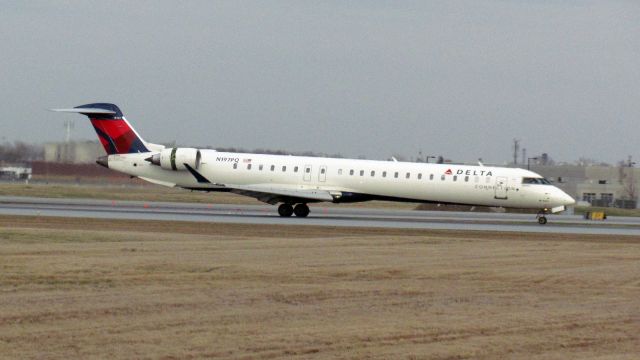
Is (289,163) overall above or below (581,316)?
above

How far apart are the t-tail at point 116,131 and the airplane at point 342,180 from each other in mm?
1229

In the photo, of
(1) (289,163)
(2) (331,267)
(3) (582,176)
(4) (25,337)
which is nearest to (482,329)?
(4) (25,337)

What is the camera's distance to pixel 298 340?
50.5 ft

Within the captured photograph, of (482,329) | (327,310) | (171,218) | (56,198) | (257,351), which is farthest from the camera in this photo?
(56,198)

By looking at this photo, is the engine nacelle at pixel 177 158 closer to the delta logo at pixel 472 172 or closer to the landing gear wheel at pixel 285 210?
the landing gear wheel at pixel 285 210

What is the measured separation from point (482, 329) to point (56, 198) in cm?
5462

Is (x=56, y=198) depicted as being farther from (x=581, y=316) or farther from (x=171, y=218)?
(x=581, y=316)

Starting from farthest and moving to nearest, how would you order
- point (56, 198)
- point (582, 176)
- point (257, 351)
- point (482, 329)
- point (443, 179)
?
point (582, 176) → point (56, 198) → point (443, 179) → point (482, 329) → point (257, 351)

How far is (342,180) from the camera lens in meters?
49.9

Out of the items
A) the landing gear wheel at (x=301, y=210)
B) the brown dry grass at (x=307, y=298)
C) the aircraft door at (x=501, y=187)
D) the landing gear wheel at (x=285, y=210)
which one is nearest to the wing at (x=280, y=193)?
the landing gear wheel at (x=285, y=210)

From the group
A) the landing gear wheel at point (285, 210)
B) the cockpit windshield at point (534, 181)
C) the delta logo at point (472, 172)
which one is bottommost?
the landing gear wheel at point (285, 210)

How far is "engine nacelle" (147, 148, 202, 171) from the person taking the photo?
50.4 m

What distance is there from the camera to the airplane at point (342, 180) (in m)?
49.2

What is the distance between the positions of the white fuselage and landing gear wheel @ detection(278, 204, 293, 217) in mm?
872
